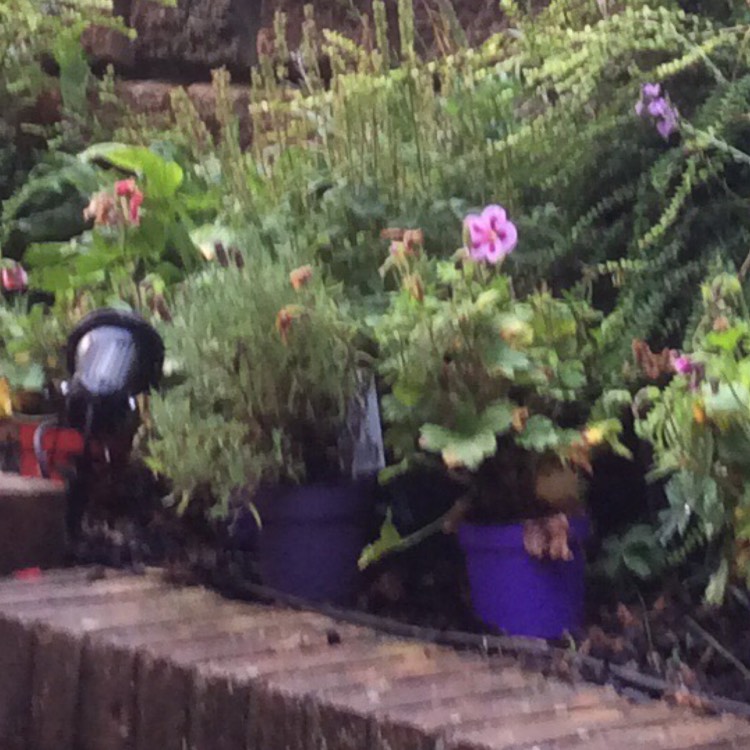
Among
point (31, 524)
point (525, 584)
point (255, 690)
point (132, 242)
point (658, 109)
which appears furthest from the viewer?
point (132, 242)

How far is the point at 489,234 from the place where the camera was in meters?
1.26

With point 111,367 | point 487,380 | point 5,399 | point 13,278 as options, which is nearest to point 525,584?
point 487,380

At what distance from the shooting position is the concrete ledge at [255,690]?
869 mm

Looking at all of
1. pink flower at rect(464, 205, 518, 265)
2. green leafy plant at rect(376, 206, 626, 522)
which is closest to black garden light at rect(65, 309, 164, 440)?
green leafy plant at rect(376, 206, 626, 522)

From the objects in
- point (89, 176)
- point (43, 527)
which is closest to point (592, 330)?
point (43, 527)

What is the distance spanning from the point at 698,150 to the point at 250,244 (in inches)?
23.1

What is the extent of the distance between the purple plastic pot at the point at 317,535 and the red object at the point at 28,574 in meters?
0.33

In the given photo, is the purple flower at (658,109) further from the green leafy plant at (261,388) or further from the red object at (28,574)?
the red object at (28,574)

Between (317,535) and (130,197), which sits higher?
(130,197)

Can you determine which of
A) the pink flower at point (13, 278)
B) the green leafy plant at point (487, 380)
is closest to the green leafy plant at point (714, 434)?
the green leafy plant at point (487, 380)

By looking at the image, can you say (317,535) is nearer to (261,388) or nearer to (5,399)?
(261,388)

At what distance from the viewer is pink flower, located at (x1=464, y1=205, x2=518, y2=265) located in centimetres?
126

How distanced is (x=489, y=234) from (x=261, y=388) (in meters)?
0.33

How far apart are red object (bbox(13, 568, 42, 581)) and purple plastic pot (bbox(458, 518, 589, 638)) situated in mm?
594
